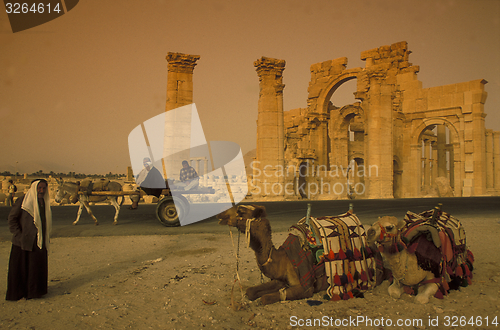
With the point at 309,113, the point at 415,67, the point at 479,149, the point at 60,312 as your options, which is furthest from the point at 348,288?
the point at 415,67

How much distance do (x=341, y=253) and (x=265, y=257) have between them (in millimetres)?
1145

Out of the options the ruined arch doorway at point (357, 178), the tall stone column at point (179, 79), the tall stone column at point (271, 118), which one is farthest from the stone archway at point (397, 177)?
the tall stone column at point (179, 79)

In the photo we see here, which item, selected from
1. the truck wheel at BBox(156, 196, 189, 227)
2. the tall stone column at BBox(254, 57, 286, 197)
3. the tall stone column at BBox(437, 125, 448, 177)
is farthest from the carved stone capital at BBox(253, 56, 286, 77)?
the tall stone column at BBox(437, 125, 448, 177)

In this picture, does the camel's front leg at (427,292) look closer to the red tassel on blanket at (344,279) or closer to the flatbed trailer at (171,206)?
the red tassel on blanket at (344,279)

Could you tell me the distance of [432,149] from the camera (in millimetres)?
40812

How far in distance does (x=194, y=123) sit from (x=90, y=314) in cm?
1514

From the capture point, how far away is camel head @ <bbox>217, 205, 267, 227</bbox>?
377 centimetres

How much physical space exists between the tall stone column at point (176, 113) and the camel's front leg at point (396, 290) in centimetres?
1457

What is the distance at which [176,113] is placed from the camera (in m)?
17.8

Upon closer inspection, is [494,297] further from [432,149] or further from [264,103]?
[432,149]

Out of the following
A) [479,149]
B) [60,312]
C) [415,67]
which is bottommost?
[60,312]

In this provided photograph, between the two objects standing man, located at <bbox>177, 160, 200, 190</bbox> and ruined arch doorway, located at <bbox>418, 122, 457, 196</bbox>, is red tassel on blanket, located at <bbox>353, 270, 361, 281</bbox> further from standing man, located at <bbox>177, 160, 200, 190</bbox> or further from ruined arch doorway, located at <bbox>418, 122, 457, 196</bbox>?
ruined arch doorway, located at <bbox>418, 122, 457, 196</bbox>

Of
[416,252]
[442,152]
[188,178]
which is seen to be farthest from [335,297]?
[442,152]

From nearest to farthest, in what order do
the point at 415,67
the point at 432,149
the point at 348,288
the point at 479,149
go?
the point at 348,288, the point at 479,149, the point at 415,67, the point at 432,149
